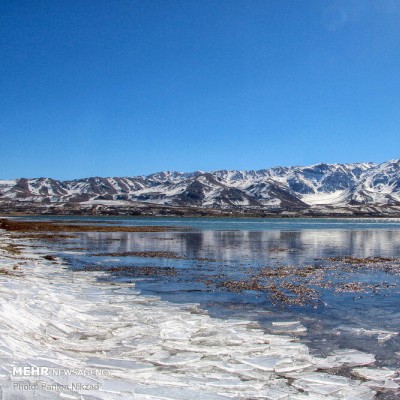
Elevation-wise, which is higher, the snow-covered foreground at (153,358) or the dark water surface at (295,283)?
the snow-covered foreground at (153,358)

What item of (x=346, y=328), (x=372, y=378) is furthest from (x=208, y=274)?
(x=372, y=378)

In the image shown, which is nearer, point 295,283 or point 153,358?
point 153,358

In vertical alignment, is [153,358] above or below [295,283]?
above

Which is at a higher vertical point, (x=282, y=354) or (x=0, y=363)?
(x=0, y=363)

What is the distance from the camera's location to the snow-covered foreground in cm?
857

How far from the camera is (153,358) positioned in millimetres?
11148

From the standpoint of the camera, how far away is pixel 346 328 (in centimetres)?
1476

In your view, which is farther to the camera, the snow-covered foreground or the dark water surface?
the dark water surface

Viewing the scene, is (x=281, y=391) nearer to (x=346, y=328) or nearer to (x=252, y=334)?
(x=252, y=334)

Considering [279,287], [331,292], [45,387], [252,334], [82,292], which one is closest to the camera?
[45,387]

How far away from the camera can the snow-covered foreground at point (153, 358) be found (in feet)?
28.1

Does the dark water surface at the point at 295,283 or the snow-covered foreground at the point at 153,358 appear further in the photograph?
the dark water surface at the point at 295,283

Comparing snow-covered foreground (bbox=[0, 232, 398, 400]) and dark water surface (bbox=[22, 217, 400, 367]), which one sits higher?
snow-covered foreground (bbox=[0, 232, 398, 400])

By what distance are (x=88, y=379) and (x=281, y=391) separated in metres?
4.20
